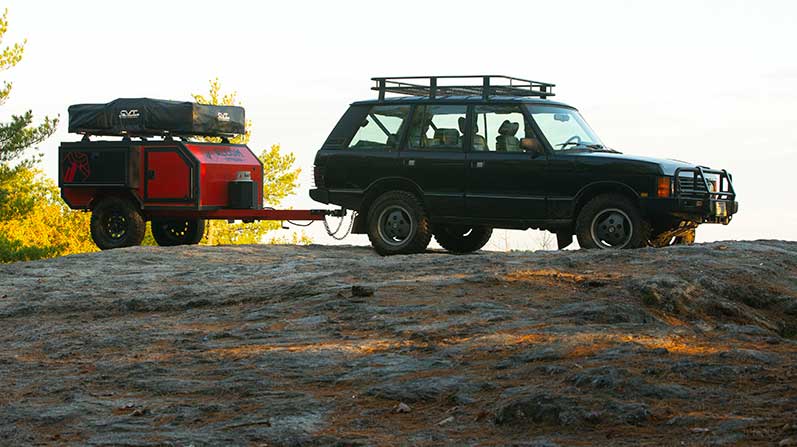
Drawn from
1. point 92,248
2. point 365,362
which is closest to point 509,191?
point 365,362

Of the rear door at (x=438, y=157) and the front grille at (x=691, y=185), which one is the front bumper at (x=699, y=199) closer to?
the front grille at (x=691, y=185)

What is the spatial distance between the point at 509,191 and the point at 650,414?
9.37 m

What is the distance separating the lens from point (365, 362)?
392 inches

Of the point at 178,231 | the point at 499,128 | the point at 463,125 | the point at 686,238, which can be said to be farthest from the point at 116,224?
the point at 686,238

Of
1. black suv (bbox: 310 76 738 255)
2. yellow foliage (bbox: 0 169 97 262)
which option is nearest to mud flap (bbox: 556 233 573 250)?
black suv (bbox: 310 76 738 255)

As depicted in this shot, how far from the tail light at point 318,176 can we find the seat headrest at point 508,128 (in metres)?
2.85

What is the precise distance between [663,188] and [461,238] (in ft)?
15.3

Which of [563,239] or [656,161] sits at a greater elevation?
[656,161]

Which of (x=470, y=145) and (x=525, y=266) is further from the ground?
(x=470, y=145)

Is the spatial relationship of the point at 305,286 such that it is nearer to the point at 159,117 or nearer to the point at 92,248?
the point at 159,117

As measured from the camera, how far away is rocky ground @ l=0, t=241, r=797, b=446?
8047 mm

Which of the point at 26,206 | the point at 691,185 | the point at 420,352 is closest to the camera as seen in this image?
the point at 420,352

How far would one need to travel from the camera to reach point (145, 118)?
72.6 feet

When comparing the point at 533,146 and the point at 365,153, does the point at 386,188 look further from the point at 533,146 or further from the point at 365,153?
the point at 533,146
